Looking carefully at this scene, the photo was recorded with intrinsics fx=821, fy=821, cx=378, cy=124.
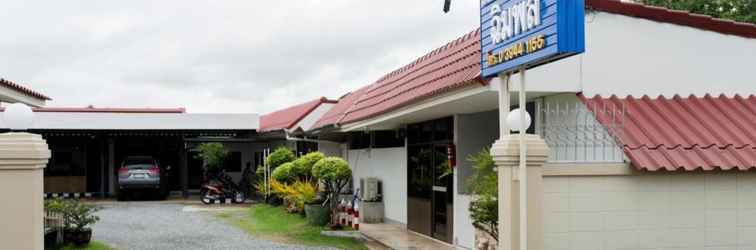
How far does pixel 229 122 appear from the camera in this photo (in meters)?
27.5

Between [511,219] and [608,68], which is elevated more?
[608,68]

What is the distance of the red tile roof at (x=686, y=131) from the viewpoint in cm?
828

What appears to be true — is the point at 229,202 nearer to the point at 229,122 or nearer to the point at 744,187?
the point at 229,122

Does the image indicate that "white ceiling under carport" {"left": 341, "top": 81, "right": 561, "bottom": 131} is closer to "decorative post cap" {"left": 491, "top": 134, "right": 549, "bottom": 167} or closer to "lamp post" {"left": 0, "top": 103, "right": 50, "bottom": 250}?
"decorative post cap" {"left": 491, "top": 134, "right": 549, "bottom": 167}

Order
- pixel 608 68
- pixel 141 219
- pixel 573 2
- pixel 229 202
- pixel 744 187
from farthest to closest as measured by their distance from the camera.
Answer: pixel 229 202 < pixel 141 219 < pixel 608 68 < pixel 744 187 < pixel 573 2

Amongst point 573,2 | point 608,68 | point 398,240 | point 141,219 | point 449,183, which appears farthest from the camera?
point 141,219

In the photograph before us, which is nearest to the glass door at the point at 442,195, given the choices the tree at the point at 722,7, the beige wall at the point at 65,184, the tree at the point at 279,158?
the tree at the point at 279,158

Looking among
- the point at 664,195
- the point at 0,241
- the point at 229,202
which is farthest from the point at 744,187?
the point at 229,202

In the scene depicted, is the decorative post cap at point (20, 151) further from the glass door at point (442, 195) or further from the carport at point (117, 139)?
the carport at point (117, 139)

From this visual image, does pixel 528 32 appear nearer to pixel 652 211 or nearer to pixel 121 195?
pixel 652 211

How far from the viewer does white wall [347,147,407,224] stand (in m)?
17.4

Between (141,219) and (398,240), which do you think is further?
(141,219)

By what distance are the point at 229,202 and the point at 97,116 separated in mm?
5258

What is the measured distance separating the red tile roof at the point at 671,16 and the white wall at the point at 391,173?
784 cm
